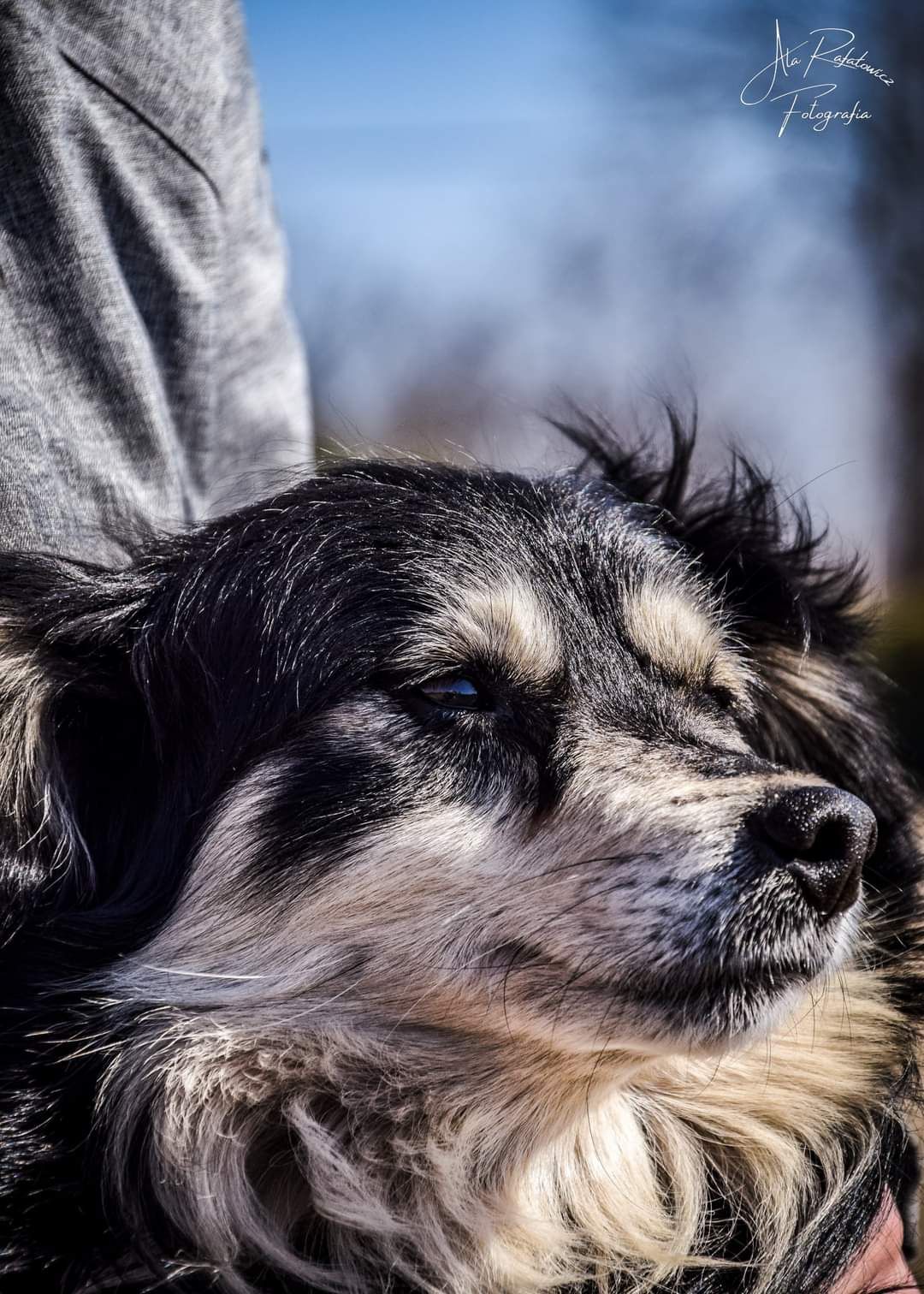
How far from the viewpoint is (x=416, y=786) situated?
1.69m

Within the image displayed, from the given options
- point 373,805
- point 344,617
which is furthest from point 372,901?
point 344,617

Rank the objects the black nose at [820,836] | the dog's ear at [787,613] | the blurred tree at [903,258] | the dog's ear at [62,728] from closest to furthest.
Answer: the black nose at [820,836], the dog's ear at [62,728], the dog's ear at [787,613], the blurred tree at [903,258]

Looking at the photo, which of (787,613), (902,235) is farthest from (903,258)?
(787,613)

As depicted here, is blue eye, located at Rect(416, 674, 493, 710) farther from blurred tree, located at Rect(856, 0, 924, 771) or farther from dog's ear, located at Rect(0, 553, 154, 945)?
blurred tree, located at Rect(856, 0, 924, 771)

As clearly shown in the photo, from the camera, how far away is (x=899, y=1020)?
1980mm

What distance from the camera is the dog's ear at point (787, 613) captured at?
228cm

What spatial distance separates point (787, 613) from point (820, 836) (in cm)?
85

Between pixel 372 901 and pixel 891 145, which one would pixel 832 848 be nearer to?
pixel 372 901

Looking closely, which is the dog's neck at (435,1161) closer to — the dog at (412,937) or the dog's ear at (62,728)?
the dog at (412,937)

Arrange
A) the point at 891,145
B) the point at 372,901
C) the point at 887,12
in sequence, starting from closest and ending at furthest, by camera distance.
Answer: the point at 372,901 → the point at 887,12 → the point at 891,145

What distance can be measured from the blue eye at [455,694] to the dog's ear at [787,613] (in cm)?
67

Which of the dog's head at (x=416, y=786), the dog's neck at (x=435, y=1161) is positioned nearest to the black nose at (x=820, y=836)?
the dog's head at (x=416, y=786)

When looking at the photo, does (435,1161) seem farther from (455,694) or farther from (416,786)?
(455,694)

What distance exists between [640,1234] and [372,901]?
24.4 inches
